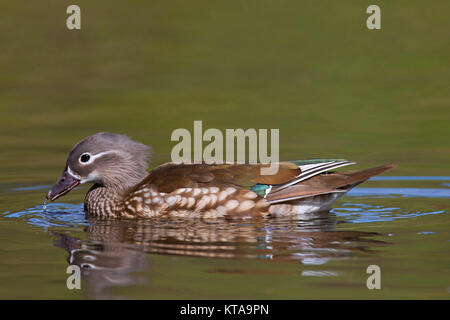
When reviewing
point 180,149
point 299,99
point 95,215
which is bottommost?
point 95,215

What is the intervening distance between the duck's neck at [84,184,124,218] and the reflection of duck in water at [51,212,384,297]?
0.36 metres

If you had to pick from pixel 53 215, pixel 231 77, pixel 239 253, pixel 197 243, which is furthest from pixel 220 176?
pixel 231 77

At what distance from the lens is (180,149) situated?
569 inches

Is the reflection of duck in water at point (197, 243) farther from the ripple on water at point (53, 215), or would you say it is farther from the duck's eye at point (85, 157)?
the duck's eye at point (85, 157)

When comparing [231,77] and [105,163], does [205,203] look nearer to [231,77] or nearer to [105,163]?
[105,163]

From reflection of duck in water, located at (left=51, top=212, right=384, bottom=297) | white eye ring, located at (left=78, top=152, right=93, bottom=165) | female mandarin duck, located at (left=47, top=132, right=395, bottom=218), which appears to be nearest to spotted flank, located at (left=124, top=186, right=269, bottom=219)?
female mandarin duck, located at (left=47, top=132, right=395, bottom=218)

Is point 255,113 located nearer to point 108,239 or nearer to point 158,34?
point 158,34

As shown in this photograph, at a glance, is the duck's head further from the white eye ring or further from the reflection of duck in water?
the reflection of duck in water

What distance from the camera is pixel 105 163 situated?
11305 mm

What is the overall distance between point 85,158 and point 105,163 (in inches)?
11.3

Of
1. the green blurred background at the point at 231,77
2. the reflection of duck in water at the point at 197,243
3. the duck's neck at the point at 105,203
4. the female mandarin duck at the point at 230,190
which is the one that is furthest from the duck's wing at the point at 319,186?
the green blurred background at the point at 231,77

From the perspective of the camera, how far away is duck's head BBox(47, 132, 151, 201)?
437 inches

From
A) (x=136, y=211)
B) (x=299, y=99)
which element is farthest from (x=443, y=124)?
(x=136, y=211)

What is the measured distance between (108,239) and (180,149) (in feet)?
16.2
